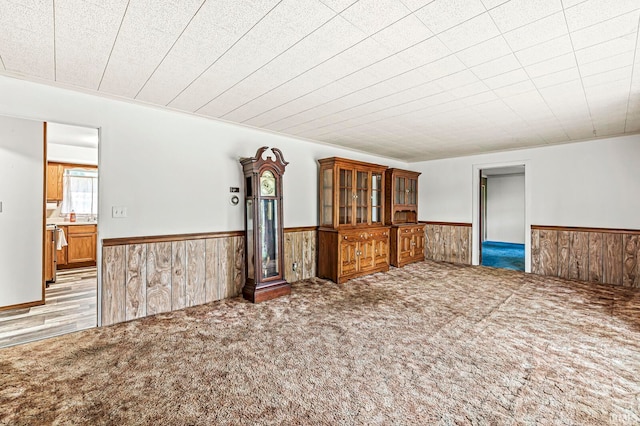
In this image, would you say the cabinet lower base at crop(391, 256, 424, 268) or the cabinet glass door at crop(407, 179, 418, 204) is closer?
the cabinet lower base at crop(391, 256, 424, 268)

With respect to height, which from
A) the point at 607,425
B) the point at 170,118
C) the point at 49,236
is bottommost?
the point at 607,425

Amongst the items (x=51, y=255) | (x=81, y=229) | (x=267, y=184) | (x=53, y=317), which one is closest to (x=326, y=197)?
(x=267, y=184)

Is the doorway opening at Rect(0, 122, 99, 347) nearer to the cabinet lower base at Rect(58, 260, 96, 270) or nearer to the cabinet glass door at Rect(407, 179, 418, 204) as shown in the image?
the cabinet lower base at Rect(58, 260, 96, 270)

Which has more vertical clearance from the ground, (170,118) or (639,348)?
(170,118)

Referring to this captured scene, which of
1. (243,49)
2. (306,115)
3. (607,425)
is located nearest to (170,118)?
(306,115)

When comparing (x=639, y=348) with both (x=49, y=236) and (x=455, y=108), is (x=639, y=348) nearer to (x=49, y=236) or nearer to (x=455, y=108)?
(x=455, y=108)

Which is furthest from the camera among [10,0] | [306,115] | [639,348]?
[306,115]

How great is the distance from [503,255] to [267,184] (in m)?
6.57

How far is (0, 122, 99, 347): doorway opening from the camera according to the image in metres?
3.12

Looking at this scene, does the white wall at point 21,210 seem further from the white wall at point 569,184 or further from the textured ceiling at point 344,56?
the white wall at point 569,184

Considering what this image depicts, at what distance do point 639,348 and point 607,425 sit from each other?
1421 millimetres

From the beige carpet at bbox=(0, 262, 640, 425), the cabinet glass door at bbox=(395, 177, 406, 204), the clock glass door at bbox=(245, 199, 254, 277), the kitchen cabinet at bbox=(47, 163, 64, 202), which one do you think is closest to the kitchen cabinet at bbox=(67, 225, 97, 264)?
the kitchen cabinet at bbox=(47, 163, 64, 202)

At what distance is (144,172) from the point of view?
327 centimetres

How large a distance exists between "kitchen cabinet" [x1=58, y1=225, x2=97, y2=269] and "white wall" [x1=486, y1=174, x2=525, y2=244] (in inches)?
433
